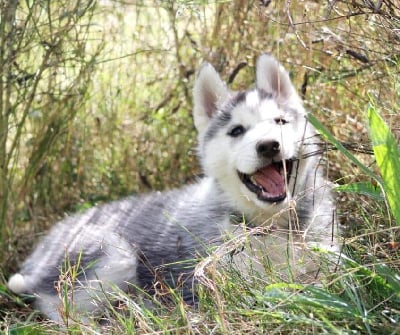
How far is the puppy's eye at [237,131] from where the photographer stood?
4.66 metres

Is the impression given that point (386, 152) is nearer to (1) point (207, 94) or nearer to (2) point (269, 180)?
A: (2) point (269, 180)

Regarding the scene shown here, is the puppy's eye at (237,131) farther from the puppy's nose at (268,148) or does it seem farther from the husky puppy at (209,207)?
the puppy's nose at (268,148)

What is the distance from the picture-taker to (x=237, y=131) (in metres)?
4.69

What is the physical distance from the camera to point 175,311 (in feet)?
10.8

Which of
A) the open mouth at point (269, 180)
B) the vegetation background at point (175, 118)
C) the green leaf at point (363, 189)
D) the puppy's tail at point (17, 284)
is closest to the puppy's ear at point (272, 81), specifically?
the vegetation background at point (175, 118)

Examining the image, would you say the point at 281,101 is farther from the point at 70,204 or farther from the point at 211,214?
the point at 70,204

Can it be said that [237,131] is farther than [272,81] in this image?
No

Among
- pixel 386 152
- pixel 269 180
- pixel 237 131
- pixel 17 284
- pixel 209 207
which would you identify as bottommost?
pixel 17 284

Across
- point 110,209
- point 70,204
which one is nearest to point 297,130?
point 110,209

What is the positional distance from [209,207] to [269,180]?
49 centimetres

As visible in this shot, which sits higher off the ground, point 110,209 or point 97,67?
point 97,67

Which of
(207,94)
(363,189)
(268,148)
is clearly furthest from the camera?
(207,94)

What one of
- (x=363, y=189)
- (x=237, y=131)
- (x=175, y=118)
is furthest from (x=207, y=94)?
(x=363, y=189)

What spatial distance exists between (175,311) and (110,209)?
196 centimetres
